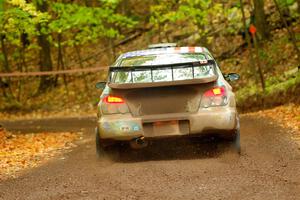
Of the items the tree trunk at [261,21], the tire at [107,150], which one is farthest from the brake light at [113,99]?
the tree trunk at [261,21]

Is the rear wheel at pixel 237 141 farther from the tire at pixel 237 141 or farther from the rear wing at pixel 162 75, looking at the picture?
the rear wing at pixel 162 75

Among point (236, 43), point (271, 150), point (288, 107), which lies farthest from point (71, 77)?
point (271, 150)

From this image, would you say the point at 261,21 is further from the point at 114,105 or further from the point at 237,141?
the point at 114,105

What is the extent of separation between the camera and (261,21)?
76.1ft

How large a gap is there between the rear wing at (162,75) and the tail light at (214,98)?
22 cm

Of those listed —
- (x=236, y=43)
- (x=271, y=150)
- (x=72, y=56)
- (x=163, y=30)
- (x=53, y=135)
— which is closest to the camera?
(x=271, y=150)

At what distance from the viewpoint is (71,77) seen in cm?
2970

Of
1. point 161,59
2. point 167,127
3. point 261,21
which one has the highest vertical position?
point 161,59

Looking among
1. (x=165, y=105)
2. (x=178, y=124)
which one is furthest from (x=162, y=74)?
(x=178, y=124)

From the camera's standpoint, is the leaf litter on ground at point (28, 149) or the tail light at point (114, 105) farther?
the leaf litter on ground at point (28, 149)

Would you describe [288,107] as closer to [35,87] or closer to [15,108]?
[15,108]

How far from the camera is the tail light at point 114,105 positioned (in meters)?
8.07

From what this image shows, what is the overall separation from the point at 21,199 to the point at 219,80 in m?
3.46

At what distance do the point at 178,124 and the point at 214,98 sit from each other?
66 centimetres
